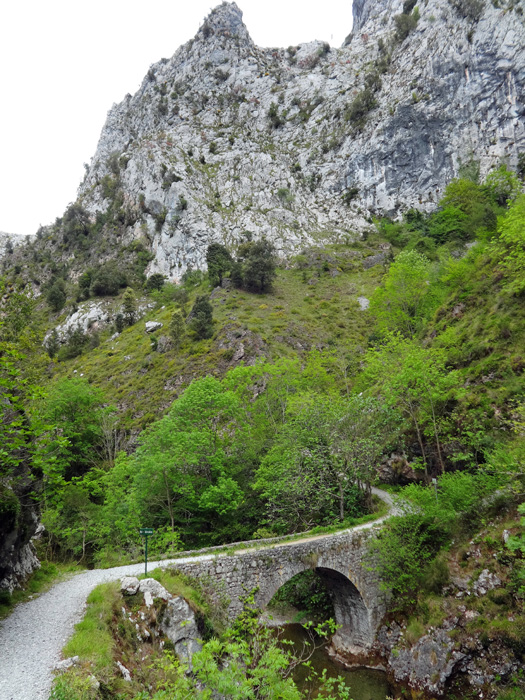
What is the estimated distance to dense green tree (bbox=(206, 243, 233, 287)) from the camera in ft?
190

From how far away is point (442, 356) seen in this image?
67.2 ft

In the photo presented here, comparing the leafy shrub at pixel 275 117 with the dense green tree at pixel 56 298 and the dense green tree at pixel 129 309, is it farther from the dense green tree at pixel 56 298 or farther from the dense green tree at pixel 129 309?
the dense green tree at pixel 56 298

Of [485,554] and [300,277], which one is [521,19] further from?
[485,554]

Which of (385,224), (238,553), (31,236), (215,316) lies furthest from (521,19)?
(31,236)

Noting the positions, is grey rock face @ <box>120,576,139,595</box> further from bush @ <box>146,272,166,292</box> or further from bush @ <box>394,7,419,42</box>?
bush @ <box>394,7,419,42</box>

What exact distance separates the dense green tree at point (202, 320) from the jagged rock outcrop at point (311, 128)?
894 inches

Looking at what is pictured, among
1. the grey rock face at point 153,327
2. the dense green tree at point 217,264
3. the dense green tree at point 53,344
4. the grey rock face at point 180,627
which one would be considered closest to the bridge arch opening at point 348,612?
the grey rock face at point 180,627

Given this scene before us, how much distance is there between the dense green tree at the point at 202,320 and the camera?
4538 centimetres

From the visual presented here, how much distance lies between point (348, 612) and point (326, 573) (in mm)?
2616

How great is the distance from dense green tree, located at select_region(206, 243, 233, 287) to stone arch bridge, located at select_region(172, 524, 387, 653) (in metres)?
47.0

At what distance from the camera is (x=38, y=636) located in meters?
7.58

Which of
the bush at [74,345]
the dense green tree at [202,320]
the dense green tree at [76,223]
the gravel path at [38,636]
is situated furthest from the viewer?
the dense green tree at [76,223]

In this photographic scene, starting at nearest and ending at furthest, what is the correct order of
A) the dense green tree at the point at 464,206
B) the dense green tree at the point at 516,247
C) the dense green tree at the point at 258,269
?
1. the dense green tree at the point at 516,247
2. the dense green tree at the point at 464,206
3. the dense green tree at the point at 258,269

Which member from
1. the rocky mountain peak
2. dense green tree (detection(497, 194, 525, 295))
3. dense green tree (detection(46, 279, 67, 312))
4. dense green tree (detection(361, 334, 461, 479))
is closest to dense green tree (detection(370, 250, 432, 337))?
dense green tree (detection(497, 194, 525, 295))
